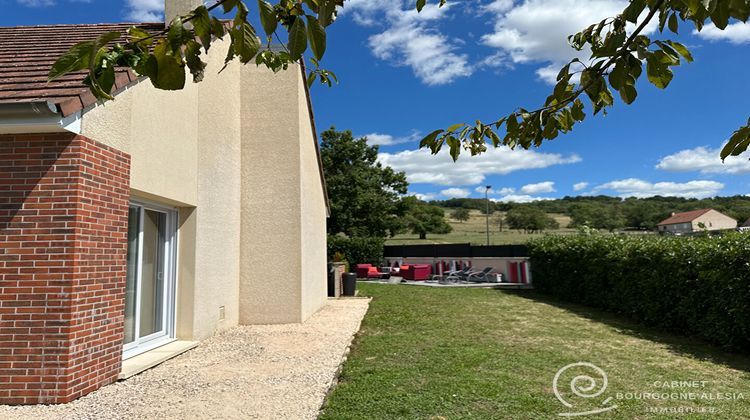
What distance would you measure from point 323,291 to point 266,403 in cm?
842

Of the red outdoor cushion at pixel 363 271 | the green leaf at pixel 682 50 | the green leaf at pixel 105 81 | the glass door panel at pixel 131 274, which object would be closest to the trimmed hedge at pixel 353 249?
the red outdoor cushion at pixel 363 271

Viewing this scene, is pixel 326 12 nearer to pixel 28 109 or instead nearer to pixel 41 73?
pixel 28 109

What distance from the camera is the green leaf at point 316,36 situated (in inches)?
57.5

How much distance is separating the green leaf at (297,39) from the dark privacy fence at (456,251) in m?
27.0

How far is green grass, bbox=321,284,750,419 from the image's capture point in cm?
475

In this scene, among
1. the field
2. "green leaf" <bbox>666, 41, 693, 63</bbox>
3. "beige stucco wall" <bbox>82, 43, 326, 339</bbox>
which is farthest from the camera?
the field

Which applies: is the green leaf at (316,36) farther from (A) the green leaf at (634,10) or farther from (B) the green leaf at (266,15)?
(A) the green leaf at (634,10)

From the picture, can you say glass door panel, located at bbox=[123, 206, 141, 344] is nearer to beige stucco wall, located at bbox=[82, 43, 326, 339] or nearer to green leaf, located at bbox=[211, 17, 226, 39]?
beige stucco wall, located at bbox=[82, 43, 326, 339]

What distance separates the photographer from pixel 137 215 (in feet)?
21.6

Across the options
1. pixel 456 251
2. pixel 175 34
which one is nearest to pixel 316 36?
pixel 175 34

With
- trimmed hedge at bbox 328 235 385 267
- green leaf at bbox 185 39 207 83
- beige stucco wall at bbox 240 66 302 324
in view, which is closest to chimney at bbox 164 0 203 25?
beige stucco wall at bbox 240 66 302 324

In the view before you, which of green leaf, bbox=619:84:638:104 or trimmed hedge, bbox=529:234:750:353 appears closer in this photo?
green leaf, bbox=619:84:638:104

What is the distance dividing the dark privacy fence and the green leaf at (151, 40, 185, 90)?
27238mm

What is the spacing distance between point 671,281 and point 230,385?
378 inches
